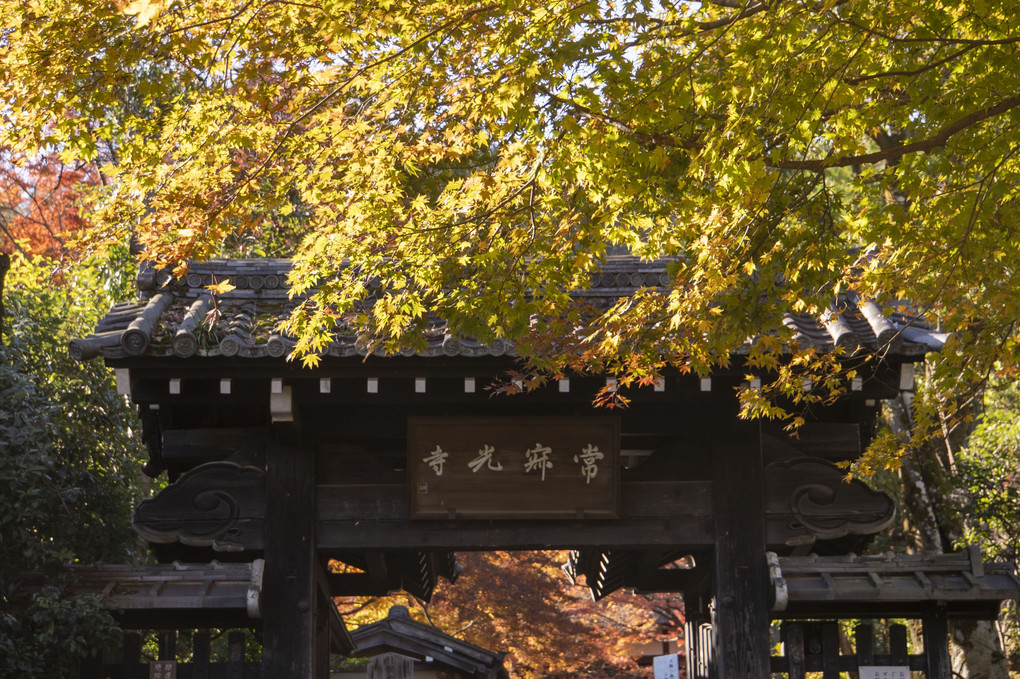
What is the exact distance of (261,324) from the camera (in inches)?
337

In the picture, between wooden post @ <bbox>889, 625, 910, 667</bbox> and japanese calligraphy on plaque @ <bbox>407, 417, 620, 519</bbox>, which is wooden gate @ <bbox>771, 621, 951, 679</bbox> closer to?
wooden post @ <bbox>889, 625, 910, 667</bbox>

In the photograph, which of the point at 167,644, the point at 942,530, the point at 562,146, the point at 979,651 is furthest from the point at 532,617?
the point at 562,146

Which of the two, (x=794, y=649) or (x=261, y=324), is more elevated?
(x=261, y=324)

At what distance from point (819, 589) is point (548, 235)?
138 inches

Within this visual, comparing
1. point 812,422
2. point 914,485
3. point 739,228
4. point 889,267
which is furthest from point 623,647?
point 739,228

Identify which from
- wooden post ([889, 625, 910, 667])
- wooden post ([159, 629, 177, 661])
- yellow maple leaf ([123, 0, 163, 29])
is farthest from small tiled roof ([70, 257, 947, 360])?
wooden post ([159, 629, 177, 661])

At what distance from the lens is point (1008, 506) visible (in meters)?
12.9

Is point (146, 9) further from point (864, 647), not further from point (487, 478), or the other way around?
point (864, 647)

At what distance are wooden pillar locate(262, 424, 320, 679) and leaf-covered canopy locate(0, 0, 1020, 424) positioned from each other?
1483mm

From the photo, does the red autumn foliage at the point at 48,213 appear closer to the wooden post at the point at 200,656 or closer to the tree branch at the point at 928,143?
the wooden post at the point at 200,656

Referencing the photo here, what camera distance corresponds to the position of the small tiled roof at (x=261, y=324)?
7.91 meters

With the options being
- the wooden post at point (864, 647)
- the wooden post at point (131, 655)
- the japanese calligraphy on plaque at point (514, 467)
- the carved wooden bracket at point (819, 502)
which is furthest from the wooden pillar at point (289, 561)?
the wooden post at point (864, 647)

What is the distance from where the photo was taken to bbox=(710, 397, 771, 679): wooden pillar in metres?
8.55

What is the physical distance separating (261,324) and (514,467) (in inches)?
91.9
